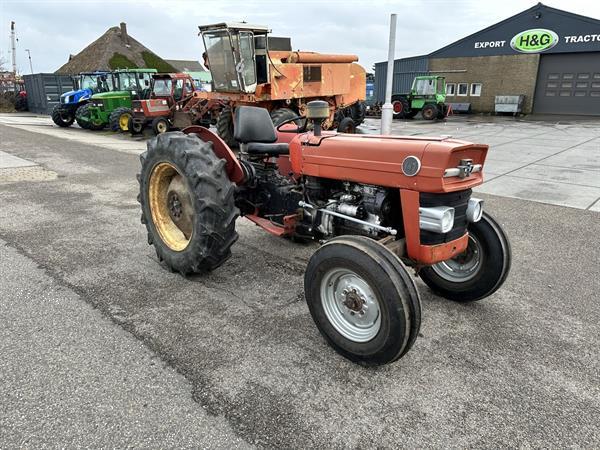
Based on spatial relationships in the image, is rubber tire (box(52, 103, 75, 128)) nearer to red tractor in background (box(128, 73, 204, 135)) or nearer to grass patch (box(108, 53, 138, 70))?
red tractor in background (box(128, 73, 204, 135))

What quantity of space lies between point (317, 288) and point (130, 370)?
1.13 m

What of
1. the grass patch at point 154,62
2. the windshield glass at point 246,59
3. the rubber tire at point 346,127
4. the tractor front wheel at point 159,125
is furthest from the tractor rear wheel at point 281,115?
the grass patch at point 154,62

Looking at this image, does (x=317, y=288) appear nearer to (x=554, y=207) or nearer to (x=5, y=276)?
(x=5, y=276)

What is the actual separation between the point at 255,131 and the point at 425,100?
18.8 meters

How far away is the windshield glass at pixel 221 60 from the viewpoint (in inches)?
415

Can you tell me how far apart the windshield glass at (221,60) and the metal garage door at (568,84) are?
1871cm

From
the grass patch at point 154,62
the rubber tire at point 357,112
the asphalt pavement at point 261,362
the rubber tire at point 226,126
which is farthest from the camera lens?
the grass patch at point 154,62

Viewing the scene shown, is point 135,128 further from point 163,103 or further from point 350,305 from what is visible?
point 350,305

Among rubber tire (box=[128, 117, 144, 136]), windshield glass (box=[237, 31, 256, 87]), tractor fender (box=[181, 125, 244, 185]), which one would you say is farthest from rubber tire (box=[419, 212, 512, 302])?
rubber tire (box=[128, 117, 144, 136])

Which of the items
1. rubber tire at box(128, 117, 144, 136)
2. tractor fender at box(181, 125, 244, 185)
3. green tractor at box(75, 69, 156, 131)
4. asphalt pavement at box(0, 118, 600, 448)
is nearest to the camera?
asphalt pavement at box(0, 118, 600, 448)

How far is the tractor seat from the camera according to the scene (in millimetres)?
3721

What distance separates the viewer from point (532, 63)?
22641 millimetres

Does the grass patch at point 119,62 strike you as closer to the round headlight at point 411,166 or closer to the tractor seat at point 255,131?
the tractor seat at point 255,131

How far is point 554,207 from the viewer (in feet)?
19.2
